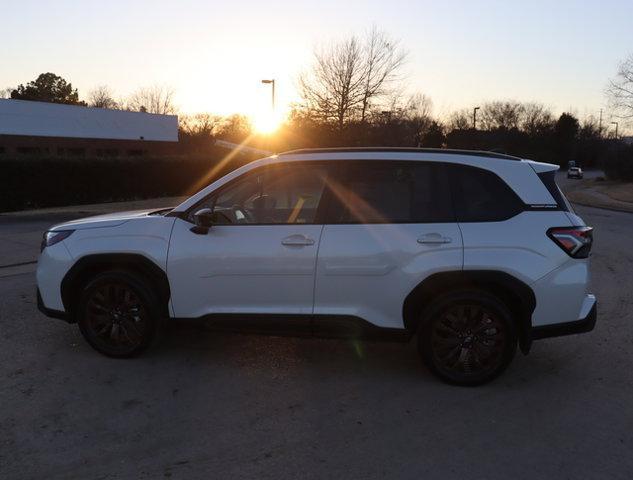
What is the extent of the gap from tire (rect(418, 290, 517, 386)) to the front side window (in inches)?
48.6

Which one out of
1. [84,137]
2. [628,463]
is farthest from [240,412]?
[84,137]

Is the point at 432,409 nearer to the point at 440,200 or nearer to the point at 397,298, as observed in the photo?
the point at 397,298

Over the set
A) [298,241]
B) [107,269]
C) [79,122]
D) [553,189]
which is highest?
[79,122]

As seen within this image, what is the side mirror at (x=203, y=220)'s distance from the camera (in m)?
A: 4.36

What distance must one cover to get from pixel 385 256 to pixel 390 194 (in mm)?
505

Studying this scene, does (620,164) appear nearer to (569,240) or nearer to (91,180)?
(91,180)

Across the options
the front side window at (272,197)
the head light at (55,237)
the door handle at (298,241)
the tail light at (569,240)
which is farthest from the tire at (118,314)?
the tail light at (569,240)

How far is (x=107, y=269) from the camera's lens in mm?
4762

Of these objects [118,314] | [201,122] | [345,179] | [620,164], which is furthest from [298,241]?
[201,122]

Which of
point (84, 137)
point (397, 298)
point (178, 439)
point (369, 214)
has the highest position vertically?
point (84, 137)

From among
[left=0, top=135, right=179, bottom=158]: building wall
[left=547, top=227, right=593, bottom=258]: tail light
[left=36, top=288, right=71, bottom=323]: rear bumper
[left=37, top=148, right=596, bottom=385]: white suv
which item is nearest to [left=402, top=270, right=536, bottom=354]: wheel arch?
[left=37, top=148, right=596, bottom=385]: white suv

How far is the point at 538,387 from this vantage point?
4328mm

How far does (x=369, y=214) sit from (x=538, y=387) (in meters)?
1.86

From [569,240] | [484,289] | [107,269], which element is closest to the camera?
[569,240]
